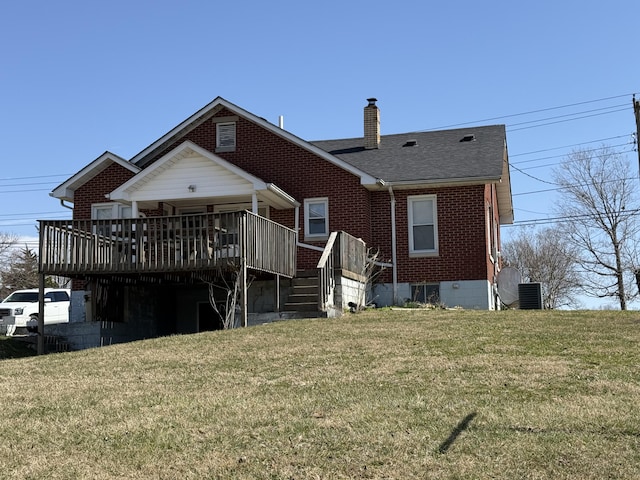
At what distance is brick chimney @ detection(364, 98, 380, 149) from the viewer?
25.2 meters

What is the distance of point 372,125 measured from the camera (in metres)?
25.5

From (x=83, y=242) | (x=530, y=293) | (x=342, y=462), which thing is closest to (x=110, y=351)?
(x=83, y=242)

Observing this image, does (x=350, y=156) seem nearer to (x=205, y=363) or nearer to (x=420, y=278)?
(x=420, y=278)

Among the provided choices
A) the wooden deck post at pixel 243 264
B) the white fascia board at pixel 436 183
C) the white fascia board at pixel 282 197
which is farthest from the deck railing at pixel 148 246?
the white fascia board at pixel 436 183

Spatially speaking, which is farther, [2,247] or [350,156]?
[2,247]

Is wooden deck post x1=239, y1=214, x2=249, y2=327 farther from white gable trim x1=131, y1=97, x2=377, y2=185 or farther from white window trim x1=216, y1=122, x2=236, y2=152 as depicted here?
white window trim x1=216, y1=122, x2=236, y2=152

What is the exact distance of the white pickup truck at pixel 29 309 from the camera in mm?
23719

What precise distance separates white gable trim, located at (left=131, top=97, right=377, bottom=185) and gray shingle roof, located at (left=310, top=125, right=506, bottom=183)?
→ 2.53 ft

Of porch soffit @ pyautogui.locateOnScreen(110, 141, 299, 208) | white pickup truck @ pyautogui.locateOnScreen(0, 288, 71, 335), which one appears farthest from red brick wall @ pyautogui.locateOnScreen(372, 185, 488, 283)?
white pickup truck @ pyautogui.locateOnScreen(0, 288, 71, 335)

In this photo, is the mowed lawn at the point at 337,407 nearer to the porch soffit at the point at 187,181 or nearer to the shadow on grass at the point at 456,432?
the shadow on grass at the point at 456,432

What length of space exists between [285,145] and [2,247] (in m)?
48.0

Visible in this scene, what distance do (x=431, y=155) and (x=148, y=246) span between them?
9.52 meters

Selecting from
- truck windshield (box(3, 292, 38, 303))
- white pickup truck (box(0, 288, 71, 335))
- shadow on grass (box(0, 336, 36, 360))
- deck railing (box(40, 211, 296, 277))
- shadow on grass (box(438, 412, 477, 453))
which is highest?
deck railing (box(40, 211, 296, 277))

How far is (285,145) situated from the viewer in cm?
2344
